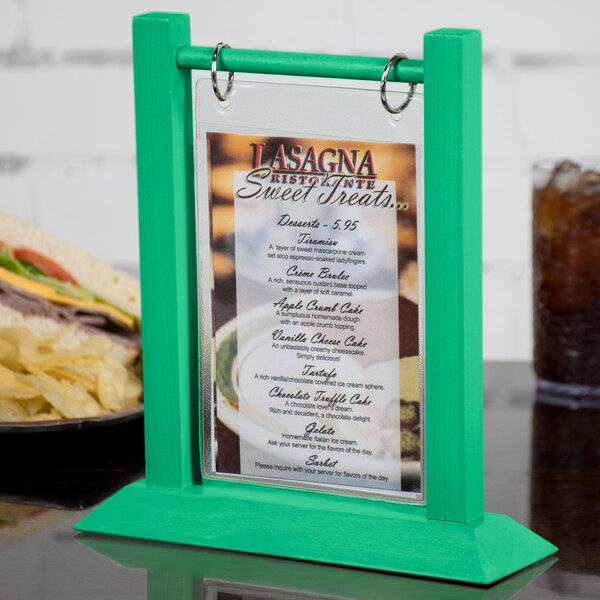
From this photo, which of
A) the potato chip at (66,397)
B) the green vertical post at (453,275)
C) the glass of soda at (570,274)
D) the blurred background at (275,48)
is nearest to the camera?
the green vertical post at (453,275)

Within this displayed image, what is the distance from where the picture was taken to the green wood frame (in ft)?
1.82

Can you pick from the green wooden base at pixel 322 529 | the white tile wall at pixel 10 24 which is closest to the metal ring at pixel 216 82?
the green wooden base at pixel 322 529

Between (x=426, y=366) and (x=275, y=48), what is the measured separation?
123 centimetres

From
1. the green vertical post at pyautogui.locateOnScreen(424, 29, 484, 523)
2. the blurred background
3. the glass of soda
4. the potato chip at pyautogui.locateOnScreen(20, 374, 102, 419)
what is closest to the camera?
the green vertical post at pyautogui.locateOnScreen(424, 29, 484, 523)

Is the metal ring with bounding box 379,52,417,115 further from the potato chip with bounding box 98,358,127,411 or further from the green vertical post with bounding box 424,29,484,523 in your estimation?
the potato chip with bounding box 98,358,127,411

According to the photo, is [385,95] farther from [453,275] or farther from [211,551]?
[211,551]

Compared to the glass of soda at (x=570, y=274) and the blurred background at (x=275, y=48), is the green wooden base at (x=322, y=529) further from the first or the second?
the blurred background at (x=275, y=48)

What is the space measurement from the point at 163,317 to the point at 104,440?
231mm

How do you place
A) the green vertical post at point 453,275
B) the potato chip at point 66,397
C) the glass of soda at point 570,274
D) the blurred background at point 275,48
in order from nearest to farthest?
the green vertical post at point 453,275, the potato chip at point 66,397, the glass of soda at point 570,274, the blurred background at point 275,48

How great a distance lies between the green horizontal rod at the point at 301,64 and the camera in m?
0.57

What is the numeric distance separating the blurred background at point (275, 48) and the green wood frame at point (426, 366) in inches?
43.5

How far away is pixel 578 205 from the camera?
1.04 m

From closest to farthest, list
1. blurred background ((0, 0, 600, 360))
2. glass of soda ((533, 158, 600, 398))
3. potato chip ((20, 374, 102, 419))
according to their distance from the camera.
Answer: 1. potato chip ((20, 374, 102, 419))
2. glass of soda ((533, 158, 600, 398))
3. blurred background ((0, 0, 600, 360))

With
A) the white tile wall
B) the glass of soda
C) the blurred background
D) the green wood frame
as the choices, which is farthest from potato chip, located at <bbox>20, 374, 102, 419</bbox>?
the white tile wall
